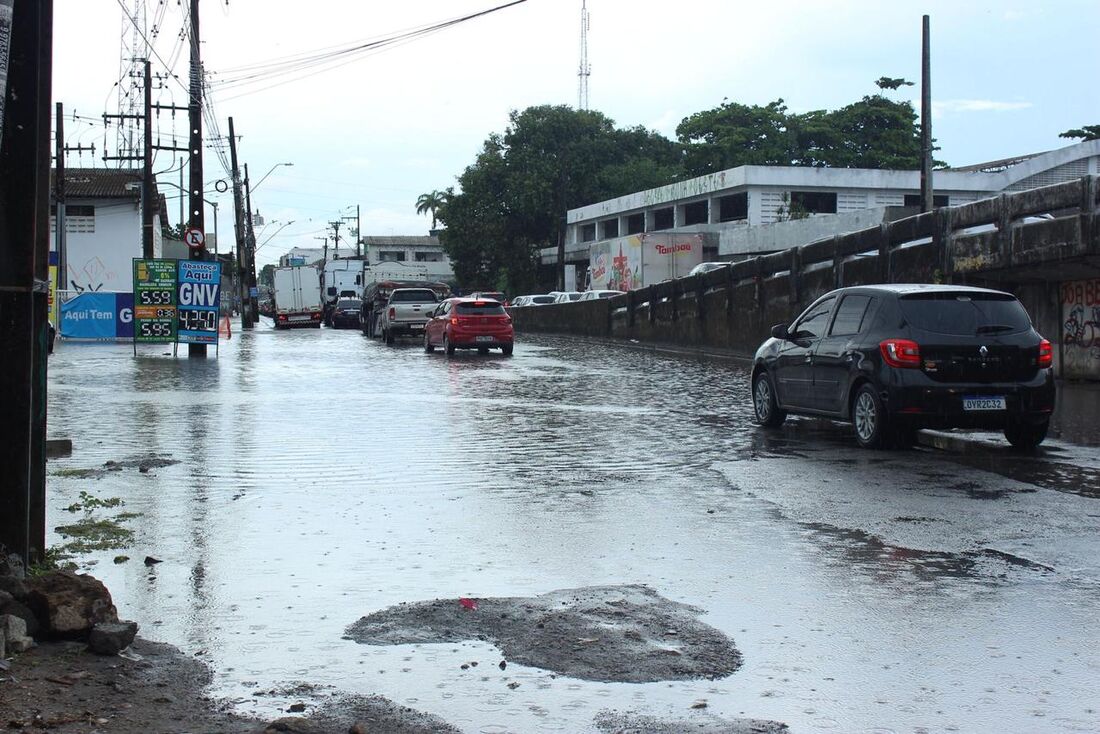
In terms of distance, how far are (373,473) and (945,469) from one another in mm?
5084

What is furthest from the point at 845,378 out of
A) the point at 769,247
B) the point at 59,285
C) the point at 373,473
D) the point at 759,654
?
the point at 769,247

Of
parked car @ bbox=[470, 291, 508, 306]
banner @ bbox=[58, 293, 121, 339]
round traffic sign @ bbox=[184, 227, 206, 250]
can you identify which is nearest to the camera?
round traffic sign @ bbox=[184, 227, 206, 250]

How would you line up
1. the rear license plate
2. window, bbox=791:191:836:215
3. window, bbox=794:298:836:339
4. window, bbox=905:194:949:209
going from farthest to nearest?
window, bbox=905:194:949:209, window, bbox=791:191:836:215, window, bbox=794:298:836:339, the rear license plate

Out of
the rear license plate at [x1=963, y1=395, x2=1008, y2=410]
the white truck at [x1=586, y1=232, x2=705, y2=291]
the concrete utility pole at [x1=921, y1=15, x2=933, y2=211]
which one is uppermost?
the concrete utility pole at [x1=921, y1=15, x2=933, y2=211]

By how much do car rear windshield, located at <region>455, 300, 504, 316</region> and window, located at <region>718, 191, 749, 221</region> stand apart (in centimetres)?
3193

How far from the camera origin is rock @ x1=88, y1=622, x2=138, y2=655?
5.27 metres

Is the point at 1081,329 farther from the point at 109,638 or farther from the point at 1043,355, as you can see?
the point at 109,638

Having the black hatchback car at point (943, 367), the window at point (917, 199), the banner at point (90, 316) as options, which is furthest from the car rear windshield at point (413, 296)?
the window at point (917, 199)

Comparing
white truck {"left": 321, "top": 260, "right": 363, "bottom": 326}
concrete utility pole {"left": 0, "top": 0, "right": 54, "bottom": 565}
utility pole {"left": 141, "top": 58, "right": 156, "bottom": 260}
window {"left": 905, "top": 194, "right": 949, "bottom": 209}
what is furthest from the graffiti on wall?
white truck {"left": 321, "top": 260, "right": 363, "bottom": 326}

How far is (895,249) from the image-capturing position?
85.8 feet

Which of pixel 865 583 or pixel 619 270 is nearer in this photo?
pixel 865 583

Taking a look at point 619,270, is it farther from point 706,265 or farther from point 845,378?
point 845,378

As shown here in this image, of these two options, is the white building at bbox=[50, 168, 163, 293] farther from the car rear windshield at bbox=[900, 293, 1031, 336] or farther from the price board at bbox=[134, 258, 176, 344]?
the car rear windshield at bbox=[900, 293, 1031, 336]

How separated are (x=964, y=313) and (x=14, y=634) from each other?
9769 millimetres
